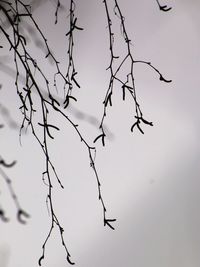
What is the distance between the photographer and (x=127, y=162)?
890 mm

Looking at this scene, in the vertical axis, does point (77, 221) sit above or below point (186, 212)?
below

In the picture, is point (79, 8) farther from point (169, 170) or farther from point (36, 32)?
point (169, 170)

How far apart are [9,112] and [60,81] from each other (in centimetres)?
15

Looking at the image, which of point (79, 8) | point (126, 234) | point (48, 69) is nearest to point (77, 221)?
point (126, 234)

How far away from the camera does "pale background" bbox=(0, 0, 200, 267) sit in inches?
33.0

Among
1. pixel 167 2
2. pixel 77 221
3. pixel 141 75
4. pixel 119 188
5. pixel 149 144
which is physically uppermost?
pixel 167 2

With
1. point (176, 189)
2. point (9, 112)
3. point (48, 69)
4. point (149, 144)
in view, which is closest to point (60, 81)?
point (48, 69)

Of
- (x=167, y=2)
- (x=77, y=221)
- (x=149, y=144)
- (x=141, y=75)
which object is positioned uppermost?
(x=167, y=2)

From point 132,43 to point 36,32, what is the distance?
9.7 inches

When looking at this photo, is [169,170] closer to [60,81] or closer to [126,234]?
[126,234]

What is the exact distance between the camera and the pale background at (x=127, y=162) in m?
0.84

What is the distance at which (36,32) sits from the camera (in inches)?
32.1

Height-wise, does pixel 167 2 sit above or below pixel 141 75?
above

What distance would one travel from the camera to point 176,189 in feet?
2.95
